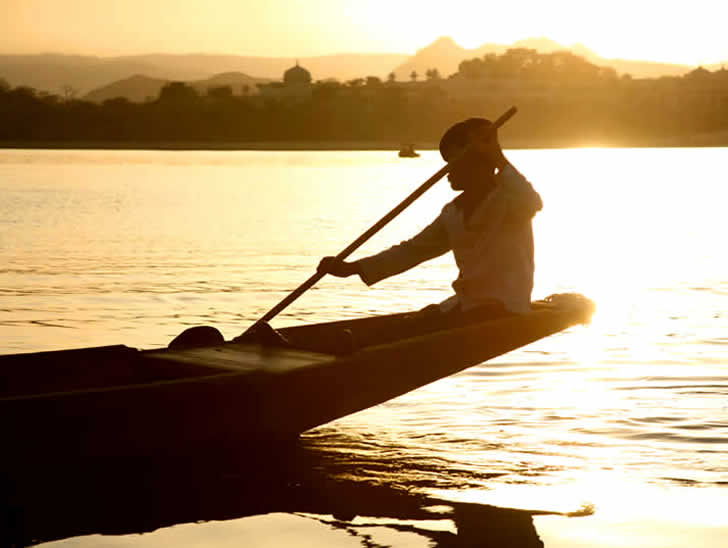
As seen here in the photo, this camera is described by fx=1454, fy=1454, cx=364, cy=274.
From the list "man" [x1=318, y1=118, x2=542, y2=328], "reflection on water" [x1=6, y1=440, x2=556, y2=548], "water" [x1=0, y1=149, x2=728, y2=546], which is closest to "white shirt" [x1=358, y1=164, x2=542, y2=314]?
"man" [x1=318, y1=118, x2=542, y2=328]

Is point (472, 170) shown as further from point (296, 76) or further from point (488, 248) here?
point (296, 76)

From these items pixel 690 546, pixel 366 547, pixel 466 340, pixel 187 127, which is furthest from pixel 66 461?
pixel 187 127

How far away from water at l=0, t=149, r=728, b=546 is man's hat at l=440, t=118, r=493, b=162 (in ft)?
5.74

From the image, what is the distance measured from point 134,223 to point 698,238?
12.2 m

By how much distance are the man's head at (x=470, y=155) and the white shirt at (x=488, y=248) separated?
9 cm

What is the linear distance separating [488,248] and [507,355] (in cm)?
369

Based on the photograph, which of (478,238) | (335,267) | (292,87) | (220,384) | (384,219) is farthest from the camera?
(292,87)

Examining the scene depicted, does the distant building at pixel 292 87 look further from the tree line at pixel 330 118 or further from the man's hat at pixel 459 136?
the man's hat at pixel 459 136

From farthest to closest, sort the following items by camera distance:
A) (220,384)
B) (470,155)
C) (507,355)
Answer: (507,355)
(470,155)
(220,384)

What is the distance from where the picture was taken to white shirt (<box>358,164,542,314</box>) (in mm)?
7914

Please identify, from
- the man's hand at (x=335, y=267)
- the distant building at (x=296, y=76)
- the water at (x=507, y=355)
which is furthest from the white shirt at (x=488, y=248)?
the distant building at (x=296, y=76)

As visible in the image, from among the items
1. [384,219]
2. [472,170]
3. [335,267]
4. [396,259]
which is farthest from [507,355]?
[472,170]

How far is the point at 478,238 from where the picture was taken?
8.06 metres

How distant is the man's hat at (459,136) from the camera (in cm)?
791
